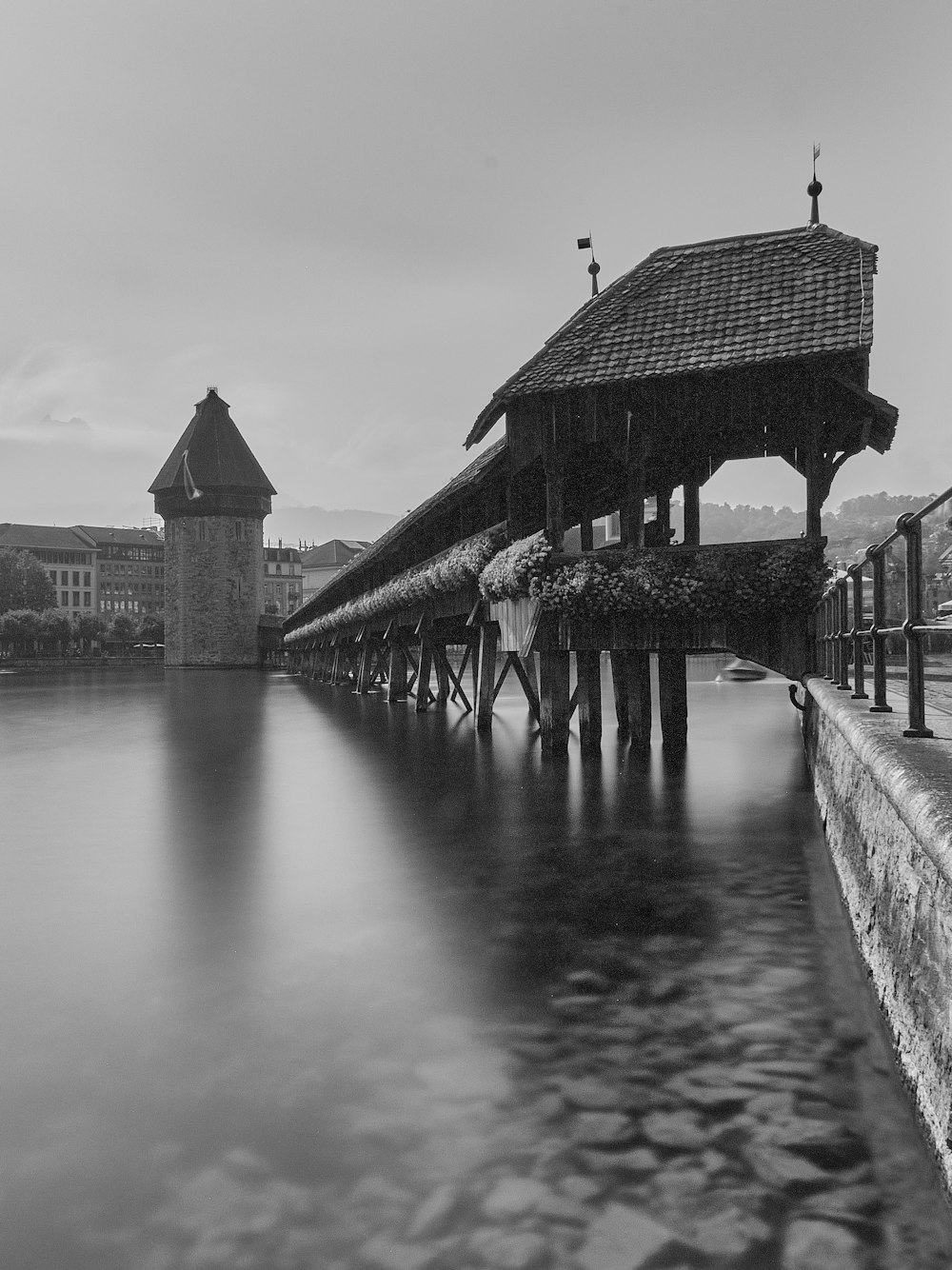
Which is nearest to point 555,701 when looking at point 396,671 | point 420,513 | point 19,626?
point 420,513

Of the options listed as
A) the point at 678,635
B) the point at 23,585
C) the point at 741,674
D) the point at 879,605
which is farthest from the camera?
the point at 23,585

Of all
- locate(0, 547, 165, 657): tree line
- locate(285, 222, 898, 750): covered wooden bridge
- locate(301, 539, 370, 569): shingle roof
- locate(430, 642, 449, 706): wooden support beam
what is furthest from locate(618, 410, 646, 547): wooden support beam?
locate(301, 539, 370, 569): shingle roof

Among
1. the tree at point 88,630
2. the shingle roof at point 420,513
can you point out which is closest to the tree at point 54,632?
the tree at point 88,630

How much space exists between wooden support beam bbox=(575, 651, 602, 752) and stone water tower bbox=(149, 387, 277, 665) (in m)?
44.9

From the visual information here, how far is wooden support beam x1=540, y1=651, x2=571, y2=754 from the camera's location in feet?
40.1

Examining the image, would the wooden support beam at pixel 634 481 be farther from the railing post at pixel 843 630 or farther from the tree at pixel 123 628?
the tree at pixel 123 628

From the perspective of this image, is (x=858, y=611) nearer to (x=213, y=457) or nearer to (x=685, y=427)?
(x=685, y=427)

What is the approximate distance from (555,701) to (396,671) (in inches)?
499

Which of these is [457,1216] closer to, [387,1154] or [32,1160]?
[387,1154]

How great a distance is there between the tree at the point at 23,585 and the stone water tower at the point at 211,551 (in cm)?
2786

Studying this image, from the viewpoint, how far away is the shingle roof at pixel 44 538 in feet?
317

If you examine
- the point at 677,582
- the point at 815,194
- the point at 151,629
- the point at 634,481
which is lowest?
the point at 677,582

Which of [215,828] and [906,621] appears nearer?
[906,621]

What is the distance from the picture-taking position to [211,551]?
2283 inches
